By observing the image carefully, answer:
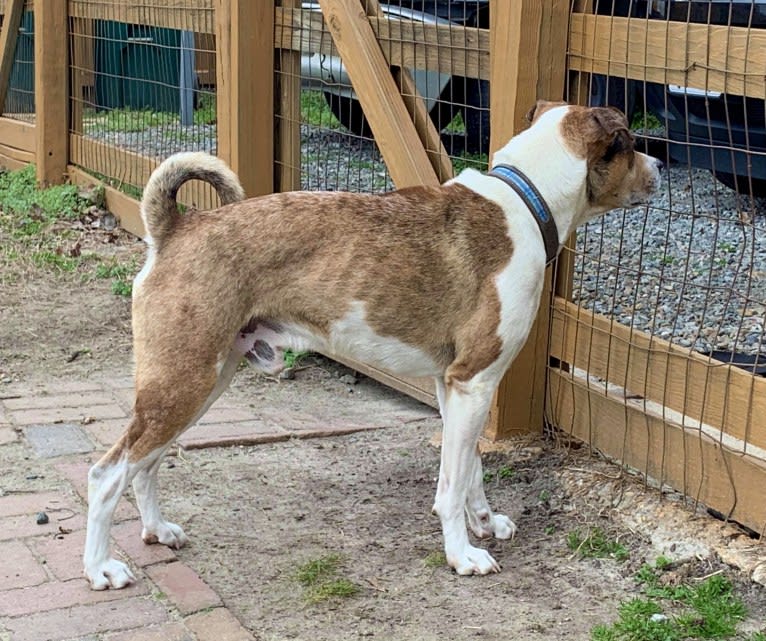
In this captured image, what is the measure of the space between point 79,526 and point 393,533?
1140mm

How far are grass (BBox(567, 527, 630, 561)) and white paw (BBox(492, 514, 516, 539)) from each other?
0.68ft

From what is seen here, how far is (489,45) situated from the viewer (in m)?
4.61

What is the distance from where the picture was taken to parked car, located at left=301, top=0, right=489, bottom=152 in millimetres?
5215

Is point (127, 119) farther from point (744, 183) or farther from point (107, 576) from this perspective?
point (107, 576)

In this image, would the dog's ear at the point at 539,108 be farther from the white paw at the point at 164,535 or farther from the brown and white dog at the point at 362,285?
the white paw at the point at 164,535

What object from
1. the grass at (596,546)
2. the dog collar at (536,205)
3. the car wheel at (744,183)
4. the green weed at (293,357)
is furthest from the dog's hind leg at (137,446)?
the car wheel at (744,183)

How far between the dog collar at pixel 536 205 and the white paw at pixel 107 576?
1.75 meters

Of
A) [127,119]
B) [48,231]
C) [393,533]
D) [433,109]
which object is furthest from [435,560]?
[127,119]

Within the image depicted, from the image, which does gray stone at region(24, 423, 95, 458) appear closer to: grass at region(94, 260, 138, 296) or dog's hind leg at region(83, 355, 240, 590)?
dog's hind leg at region(83, 355, 240, 590)

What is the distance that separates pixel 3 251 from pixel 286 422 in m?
3.59

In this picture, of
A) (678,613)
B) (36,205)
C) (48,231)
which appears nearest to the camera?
(678,613)

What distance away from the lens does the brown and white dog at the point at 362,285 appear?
3572 mm

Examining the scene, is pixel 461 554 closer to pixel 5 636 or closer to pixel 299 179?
pixel 5 636

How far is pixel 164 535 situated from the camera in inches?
155
